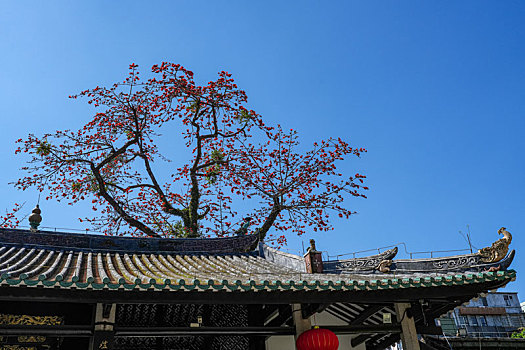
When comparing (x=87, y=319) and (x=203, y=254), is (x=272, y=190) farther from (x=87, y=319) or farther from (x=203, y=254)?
(x=87, y=319)

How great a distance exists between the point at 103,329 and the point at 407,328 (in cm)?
458

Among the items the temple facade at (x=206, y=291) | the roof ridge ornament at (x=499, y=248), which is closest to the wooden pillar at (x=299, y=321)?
the temple facade at (x=206, y=291)

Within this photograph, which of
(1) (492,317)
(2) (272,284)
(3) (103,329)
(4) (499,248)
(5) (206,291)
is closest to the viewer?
(5) (206,291)

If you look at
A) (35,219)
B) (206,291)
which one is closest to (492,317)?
(206,291)

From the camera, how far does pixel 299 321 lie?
21.8 feet

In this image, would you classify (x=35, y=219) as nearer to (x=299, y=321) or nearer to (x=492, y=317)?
(x=299, y=321)

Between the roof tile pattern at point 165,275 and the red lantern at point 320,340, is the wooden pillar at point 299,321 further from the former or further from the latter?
the roof tile pattern at point 165,275

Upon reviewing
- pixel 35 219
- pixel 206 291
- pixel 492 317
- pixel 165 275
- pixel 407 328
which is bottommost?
pixel 407 328

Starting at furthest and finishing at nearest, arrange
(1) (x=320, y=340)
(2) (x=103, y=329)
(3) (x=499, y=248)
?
(3) (x=499, y=248)
(1) (x=320, y=340)
(2) (x=103, y=329)

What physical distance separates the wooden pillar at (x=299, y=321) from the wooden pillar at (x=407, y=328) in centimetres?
153

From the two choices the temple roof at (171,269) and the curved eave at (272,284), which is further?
the temple roof at (171,269)

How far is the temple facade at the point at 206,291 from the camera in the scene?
18.1 ft

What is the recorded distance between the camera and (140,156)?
50.8ft

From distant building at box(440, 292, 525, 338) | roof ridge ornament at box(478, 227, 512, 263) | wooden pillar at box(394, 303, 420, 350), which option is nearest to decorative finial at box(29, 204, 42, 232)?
wooden pillar at box(394, 303, 420, 350)
